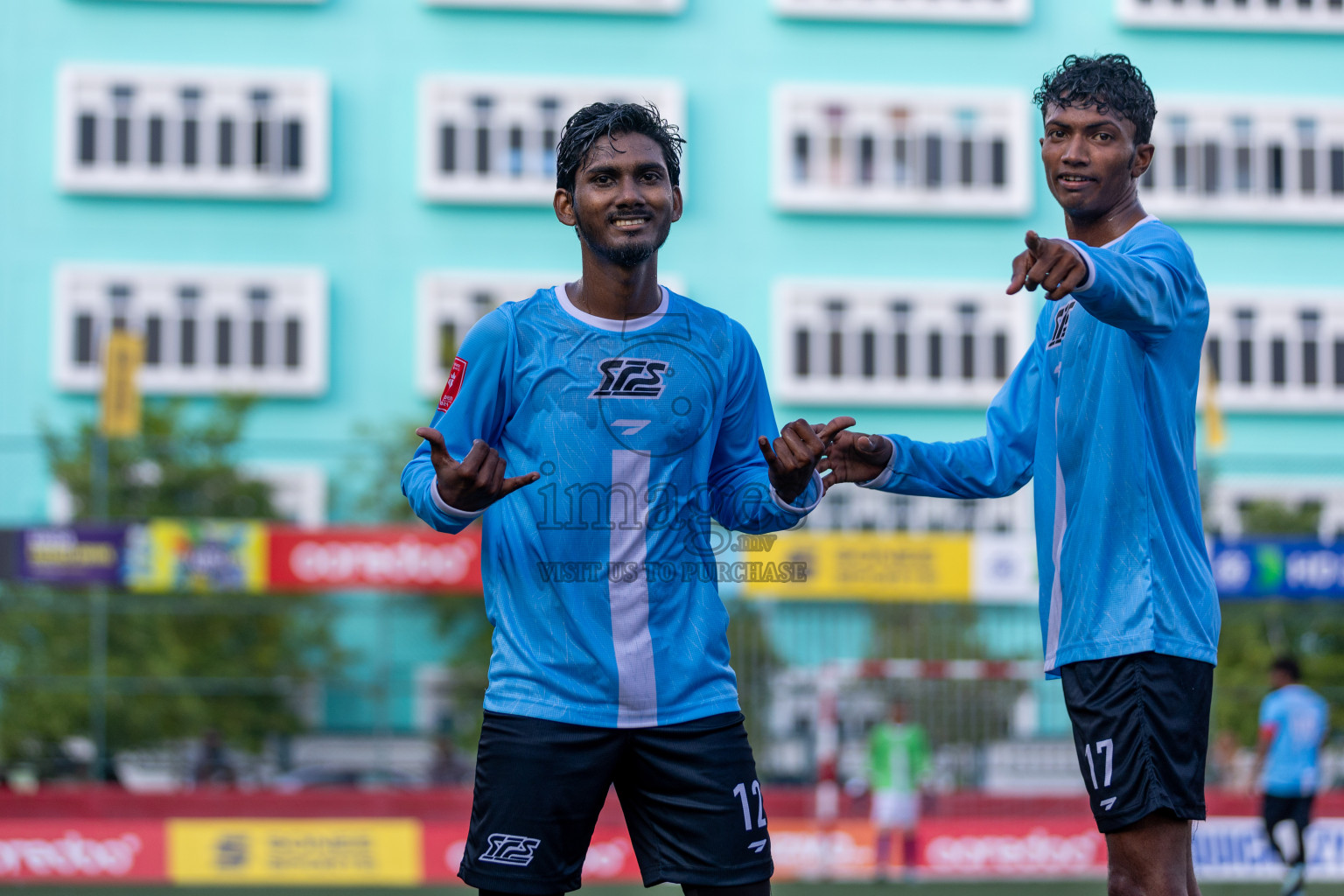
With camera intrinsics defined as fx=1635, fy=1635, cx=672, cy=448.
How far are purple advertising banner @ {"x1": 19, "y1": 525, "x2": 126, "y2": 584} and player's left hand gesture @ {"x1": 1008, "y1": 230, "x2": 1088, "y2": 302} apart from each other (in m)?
15.2

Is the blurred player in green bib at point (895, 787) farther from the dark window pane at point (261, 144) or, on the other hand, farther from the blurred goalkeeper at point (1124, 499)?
the dark window pane at point (261, 144)

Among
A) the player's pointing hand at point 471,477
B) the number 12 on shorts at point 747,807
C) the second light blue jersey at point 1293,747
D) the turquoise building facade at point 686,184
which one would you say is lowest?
the second light blue jersey at point 1293,747

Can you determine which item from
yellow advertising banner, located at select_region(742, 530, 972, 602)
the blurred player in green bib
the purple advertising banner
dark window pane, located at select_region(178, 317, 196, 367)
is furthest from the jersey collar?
dark window pane, located at select_region(178, 317, 196, 367)

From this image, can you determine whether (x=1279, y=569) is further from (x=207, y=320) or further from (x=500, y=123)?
(x=207, y=320)

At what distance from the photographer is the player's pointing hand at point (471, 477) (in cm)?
375

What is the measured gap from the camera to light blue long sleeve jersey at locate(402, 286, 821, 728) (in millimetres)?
3955

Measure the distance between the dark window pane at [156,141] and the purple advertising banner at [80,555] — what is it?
46.1ft

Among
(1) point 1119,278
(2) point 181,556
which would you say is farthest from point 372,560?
(1) point 1119,278

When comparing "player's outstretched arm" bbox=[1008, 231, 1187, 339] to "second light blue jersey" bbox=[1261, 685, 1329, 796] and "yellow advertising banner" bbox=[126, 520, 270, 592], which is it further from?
"yellow advertising banner" bbox=[126, 520, 270, 592]

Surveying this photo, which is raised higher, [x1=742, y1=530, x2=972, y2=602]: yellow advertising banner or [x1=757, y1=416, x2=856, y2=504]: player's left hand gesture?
[x1=757, y1=416, x2=856, y2=504]: player's left hand gesture

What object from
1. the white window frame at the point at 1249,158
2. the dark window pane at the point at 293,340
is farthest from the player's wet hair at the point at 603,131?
the white window frame at the point at 1249,158

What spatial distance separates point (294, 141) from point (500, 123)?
12.3ft

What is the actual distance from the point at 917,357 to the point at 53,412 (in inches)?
615

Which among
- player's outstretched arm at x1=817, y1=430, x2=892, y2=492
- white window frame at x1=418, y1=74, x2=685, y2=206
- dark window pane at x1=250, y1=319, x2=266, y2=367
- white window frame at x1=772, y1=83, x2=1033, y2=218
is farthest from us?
white window frame at x1=772, y1=83, x2=1033, y2=218
